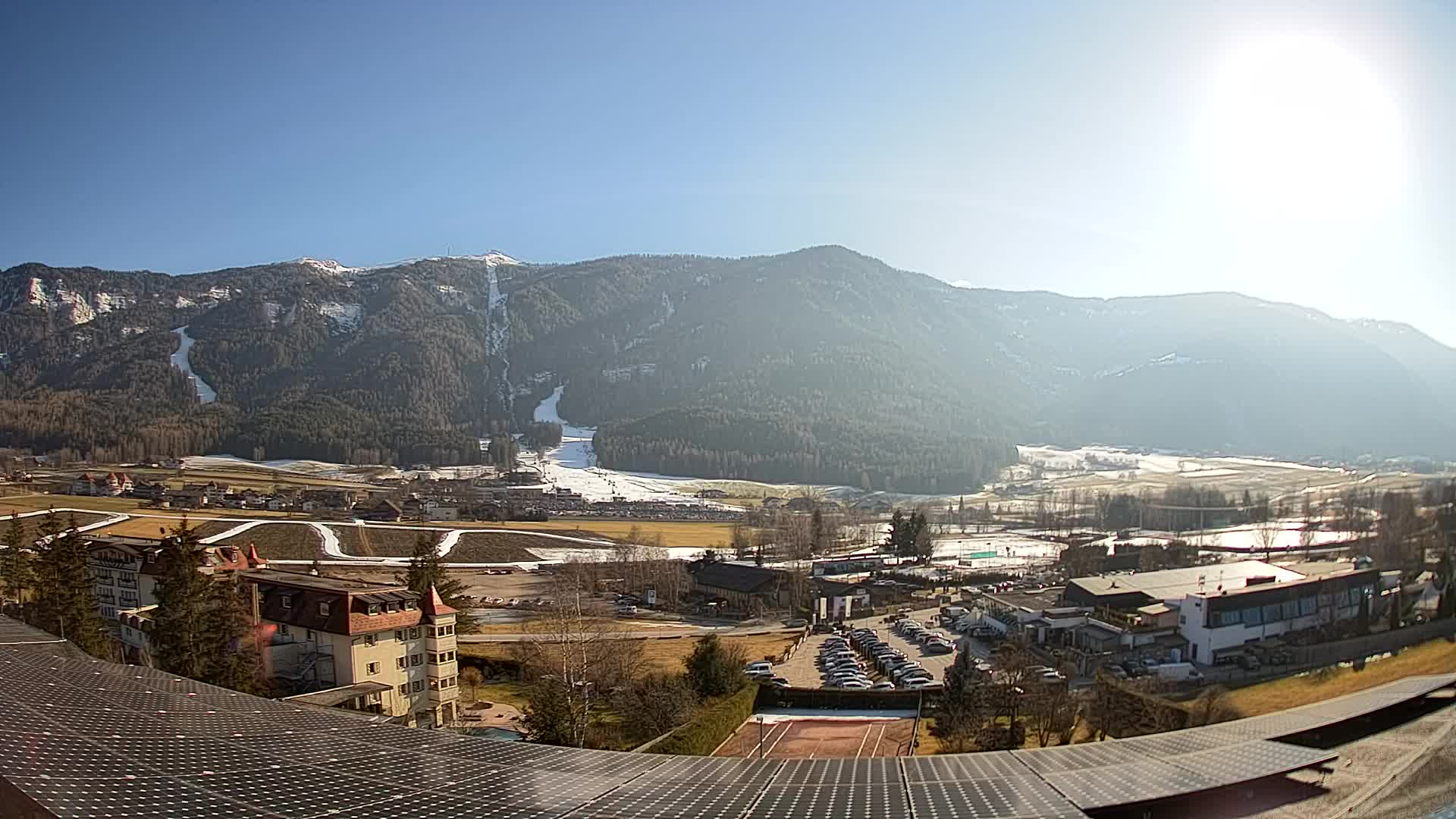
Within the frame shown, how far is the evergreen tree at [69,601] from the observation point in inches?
671

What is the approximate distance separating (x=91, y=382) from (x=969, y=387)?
172 meters

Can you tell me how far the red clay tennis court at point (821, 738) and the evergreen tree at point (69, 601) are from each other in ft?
46.9

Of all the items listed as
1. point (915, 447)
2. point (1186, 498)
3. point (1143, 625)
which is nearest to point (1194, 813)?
point (1143, 625)

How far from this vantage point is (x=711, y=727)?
14.4 m

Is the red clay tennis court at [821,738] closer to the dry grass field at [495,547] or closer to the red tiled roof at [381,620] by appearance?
the red tiled roof at [381,620]

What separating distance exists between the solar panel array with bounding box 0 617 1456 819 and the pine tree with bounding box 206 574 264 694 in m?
3.36

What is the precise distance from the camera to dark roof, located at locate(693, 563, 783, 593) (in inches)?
1426

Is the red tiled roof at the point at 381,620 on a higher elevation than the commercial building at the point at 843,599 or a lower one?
higher

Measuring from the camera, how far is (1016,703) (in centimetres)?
1524

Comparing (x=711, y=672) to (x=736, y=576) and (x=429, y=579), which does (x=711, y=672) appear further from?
(x=736, y=576)

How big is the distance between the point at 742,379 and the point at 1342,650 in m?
130

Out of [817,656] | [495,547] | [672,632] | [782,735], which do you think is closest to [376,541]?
[495,547]

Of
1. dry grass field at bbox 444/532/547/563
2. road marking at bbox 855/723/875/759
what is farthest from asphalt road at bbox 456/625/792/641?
dry grass field at bbox 444/532/547/563

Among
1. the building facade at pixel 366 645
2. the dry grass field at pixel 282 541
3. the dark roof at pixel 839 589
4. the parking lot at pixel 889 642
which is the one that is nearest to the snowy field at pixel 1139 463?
the dark roof at pixel 839 589
